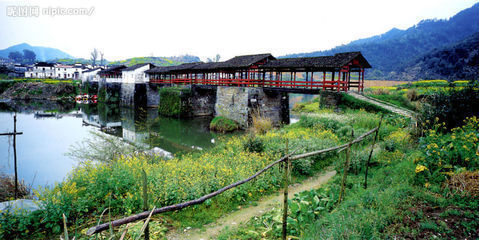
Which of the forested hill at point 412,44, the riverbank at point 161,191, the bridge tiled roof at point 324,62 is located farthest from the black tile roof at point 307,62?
the forested hill at point 412,44

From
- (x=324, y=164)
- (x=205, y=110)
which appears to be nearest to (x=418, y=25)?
(x=205, y=110)

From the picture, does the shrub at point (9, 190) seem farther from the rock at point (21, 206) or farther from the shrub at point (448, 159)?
the shrub at point (448, 159)

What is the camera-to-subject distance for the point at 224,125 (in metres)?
20.6

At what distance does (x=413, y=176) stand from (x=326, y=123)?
822 cm

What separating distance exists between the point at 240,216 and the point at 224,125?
49.6 ft

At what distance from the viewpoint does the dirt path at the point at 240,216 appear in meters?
4.93

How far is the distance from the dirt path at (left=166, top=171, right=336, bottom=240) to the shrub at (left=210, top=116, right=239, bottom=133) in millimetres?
13171

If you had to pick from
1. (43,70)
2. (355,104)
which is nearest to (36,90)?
(43,70)

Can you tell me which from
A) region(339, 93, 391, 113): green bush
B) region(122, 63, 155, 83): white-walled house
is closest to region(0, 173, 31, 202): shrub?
region(339, 93, 391, 113): green bush

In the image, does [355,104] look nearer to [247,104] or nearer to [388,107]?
[388,107]

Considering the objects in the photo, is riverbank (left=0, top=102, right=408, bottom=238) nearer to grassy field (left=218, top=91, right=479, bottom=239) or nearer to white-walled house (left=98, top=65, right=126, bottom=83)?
grassy field (left=218, top=91, right=479, bottom=239)

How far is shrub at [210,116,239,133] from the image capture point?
2036 centimetres

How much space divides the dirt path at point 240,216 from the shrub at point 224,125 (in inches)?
519

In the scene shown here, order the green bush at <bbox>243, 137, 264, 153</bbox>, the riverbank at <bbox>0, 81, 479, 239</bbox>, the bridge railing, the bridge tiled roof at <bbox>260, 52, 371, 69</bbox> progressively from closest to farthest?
1. the riverbank at <bbox>0, 81, 479, 239</bbox>
2. the green bush at <bbox>243, 137, 264, 153</bbox>
3. the bridge tiled roof at <bbox>260, 52, 371, 69</bbox>
4. the bridge railing
